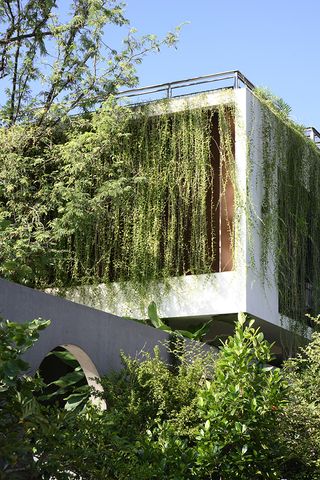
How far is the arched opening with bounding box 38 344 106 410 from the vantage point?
934cm

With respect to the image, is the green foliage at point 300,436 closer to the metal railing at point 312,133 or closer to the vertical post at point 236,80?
the vertical post at point 236,80

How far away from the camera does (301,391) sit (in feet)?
31.8

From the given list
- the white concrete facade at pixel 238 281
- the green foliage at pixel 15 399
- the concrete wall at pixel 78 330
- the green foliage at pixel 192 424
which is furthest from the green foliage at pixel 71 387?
the white concrete facade at pixel 238 281

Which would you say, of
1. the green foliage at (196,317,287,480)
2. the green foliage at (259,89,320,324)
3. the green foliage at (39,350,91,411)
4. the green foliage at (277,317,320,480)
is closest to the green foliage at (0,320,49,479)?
the green foliage at (196,317,287,480)

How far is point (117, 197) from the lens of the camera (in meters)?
14.5

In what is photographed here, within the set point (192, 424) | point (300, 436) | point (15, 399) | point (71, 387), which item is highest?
point (15, 399)

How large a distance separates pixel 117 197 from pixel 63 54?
3.02 m

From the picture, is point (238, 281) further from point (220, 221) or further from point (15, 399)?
point (15, 399)

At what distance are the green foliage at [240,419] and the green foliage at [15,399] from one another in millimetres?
2207

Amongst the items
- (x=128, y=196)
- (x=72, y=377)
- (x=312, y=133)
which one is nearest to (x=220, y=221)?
(x=128, y=196)

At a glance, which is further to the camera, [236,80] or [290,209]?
[290,209]

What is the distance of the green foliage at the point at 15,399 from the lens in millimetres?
6297

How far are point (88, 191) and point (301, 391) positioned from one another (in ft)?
21.5

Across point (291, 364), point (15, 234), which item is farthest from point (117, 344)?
point (15, 234)
